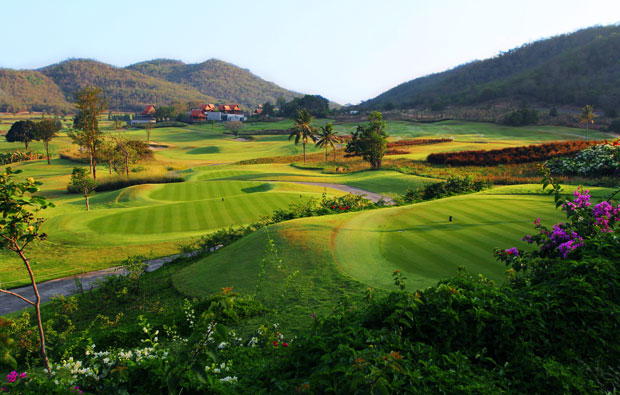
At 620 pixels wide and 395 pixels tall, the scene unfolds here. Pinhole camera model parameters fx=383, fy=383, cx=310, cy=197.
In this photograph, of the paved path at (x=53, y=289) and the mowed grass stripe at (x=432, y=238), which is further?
the paved path at (x=53, y=289)

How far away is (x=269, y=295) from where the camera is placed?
9125 millimetres

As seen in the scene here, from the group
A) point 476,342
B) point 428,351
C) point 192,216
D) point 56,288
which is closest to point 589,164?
point 192,216

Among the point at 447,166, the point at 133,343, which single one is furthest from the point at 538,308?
the point at 447,166

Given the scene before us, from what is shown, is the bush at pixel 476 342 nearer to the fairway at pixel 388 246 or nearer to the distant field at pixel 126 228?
the fairway at pixel 388 246

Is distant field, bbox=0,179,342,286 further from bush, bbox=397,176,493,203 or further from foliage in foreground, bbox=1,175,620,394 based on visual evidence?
foliage in foreground, bbox=1,175,620,394

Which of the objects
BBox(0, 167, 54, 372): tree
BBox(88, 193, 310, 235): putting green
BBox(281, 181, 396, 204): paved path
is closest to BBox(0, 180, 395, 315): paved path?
BBox(88, 193, 310, 235): putting green

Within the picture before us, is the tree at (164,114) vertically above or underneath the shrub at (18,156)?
above

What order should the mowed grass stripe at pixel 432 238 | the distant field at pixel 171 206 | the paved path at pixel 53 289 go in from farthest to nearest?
the distant field at pixel 171 206
the paved path at pixel 53 289
the mowed grass stripe at pixel 432 238

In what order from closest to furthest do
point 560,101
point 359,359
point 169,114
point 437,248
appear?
point 359,359, point 437,248, point 560,101, point 169,114

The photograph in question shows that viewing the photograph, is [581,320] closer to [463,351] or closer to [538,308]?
[538,308]

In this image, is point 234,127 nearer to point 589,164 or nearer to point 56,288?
point 589,164

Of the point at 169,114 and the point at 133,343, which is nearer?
the point at 133,343

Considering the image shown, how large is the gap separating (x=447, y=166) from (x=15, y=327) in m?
38.2

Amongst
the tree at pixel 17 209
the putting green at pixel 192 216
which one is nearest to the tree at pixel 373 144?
the putting green at pixel 192 216
